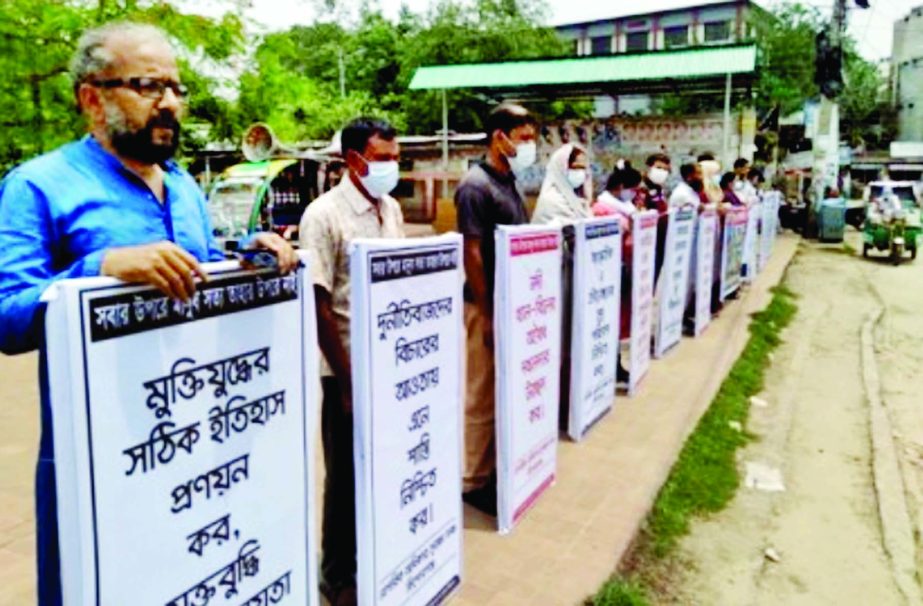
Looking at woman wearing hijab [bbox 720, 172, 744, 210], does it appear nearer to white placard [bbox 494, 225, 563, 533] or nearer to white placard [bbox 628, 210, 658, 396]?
white placard [bbox 628, 210, 658, 396]

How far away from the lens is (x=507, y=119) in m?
3.88

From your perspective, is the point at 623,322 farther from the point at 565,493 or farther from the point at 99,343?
the point at 99,343

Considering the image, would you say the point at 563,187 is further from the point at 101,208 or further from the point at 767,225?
the point at 767,225

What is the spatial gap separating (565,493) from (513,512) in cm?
58

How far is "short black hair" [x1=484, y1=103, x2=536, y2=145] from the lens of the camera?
153 inches

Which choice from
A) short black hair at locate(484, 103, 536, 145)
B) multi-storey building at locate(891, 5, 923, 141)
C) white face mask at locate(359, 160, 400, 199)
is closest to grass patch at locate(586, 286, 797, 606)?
white face mask at locate(359, 160, 400, 199)

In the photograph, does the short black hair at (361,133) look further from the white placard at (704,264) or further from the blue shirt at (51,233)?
the white placard at (704,264)

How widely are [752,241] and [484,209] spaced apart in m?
9.50

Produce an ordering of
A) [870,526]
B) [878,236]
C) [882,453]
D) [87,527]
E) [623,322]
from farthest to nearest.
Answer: [878,236]
[623,322]
[882,453]
[870,526]
[87,527]

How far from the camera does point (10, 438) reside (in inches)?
196

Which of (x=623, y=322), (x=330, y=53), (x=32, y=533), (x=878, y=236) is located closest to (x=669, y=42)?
(x=330, y=53)

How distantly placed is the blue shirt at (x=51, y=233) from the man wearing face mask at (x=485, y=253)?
1908 millimetres

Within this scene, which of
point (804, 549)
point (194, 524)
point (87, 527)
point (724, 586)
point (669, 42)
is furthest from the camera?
point (669, 42)

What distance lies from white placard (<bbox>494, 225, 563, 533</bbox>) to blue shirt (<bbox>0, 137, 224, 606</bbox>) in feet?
5.70
